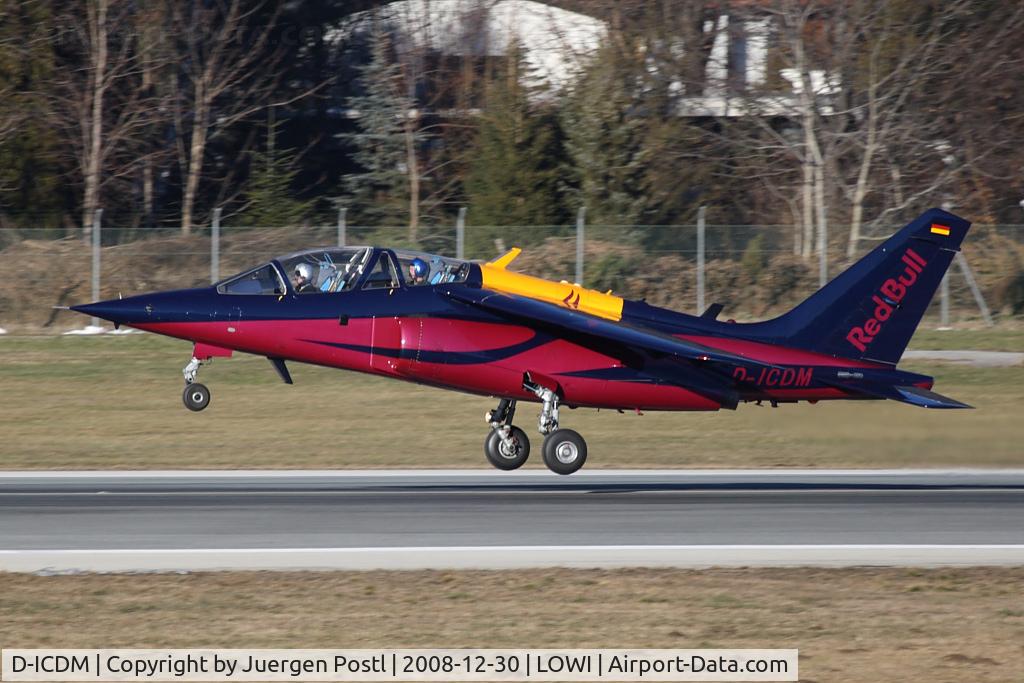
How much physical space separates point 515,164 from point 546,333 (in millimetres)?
23195

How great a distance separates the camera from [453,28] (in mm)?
49375

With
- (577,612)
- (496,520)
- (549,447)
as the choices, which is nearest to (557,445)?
(549,447)

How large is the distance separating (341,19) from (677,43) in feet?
40.4

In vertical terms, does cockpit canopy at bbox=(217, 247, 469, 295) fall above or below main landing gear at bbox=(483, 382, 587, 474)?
above

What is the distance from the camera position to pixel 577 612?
11.3 metres

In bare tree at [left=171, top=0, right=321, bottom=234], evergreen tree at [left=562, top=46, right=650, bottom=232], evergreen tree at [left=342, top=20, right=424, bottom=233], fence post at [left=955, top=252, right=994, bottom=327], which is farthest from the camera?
evergreen tree at [left=342, top=20, right=424, bottom=233]

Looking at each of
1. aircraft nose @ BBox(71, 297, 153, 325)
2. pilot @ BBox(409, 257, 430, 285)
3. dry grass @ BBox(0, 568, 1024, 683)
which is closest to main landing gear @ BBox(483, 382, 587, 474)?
pilot @ BBox(409, 257, 430, 285)

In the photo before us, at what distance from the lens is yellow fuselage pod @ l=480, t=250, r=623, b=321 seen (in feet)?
62.3

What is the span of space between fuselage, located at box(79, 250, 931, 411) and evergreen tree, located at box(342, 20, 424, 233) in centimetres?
2565

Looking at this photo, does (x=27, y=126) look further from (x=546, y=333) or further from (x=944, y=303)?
(x=546, y=333)

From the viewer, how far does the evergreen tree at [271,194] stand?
137 ft

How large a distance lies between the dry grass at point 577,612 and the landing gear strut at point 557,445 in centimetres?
587

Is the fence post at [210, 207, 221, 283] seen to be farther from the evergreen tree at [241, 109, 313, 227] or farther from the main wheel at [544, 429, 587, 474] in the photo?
the main wheel at [544, 429, 587, 474]

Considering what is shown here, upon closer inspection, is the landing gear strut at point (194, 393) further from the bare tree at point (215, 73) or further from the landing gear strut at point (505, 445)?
the bare tree at point (215, 73)
